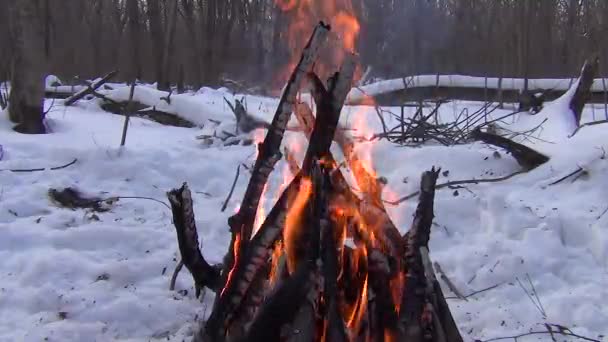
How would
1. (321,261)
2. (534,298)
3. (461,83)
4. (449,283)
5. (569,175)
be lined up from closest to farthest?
(321,261) < (534,298) < (449,283) < (569,175) < (461,83)

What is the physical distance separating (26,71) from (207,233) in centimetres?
328

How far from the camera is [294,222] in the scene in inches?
87.1

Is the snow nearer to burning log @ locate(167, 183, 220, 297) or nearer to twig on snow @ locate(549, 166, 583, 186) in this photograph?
twig on snow @ locate(549, 166, 583, 186)

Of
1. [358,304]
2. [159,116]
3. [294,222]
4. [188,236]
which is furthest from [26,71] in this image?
[358,304]

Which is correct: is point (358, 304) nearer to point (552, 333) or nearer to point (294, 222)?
point (294, 222)

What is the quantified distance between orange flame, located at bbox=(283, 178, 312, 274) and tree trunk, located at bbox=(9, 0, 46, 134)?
15.0 feet

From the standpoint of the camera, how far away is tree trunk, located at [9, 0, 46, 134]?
19.7 ft

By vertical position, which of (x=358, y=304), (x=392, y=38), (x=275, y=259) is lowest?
(x=358, y=304)

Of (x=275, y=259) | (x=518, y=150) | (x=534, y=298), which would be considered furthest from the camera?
(x=518, y=150)

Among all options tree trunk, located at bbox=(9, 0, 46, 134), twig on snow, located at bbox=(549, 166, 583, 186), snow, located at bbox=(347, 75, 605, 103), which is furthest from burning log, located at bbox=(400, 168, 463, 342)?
snow, located at bbox=(347, 75, 605, 103)

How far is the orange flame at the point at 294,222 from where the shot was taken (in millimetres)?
2186

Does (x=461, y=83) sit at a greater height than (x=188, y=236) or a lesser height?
greater

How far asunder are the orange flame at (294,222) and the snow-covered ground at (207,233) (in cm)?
86

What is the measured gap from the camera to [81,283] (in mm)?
3158
